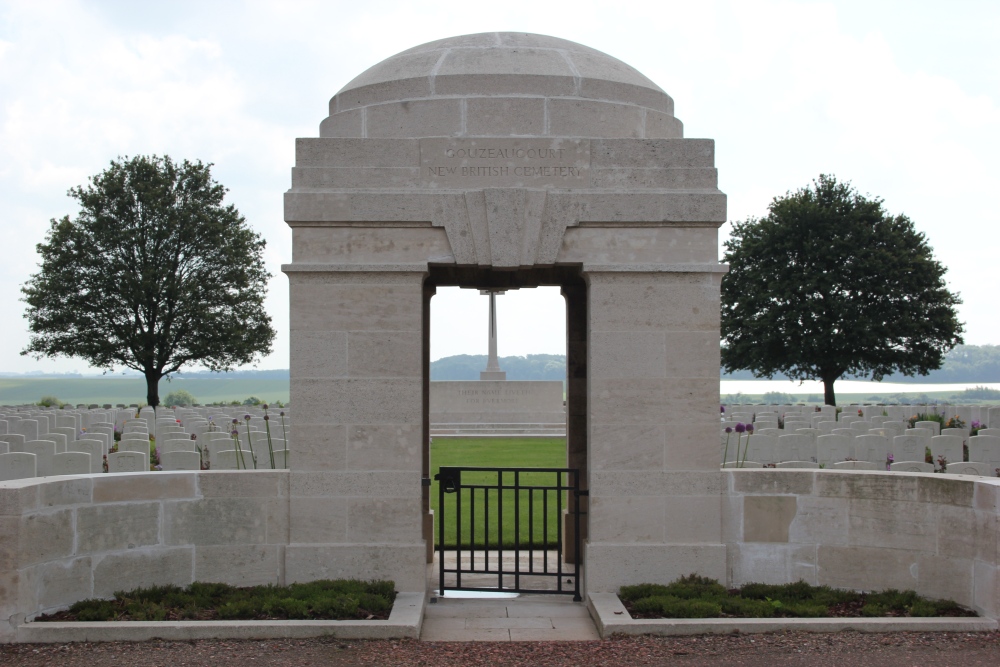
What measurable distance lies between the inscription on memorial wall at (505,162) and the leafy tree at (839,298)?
27.7 m

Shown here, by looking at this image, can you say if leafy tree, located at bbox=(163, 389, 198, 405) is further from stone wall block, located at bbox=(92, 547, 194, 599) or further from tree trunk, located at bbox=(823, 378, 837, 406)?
stone wall block, located at bbox=(92, 547, 194, 599)

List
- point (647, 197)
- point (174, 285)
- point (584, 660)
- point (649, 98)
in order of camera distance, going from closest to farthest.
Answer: point (584, 660) → point (647, 197) → point (649, 98) → point (174, 285)

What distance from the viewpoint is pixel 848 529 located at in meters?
6.86

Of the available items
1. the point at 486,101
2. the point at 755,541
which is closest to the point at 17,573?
the point at 486,101

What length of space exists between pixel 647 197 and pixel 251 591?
410cm

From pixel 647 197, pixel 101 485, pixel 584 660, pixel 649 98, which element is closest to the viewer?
pixel 584 660

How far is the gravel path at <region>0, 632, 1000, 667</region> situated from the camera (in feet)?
18.0

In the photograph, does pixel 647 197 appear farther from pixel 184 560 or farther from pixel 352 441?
pixel 184 560

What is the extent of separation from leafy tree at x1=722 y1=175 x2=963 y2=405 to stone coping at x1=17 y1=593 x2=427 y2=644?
2939 cm

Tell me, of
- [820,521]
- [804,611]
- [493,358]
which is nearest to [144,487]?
[804,611]

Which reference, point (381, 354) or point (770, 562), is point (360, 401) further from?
point (770, 562)

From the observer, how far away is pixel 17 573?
5863 millimetres

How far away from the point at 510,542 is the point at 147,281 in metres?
26.1

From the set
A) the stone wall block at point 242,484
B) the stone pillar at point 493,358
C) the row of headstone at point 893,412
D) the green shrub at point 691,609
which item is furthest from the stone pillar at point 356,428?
the stone pillar at point 493,358
